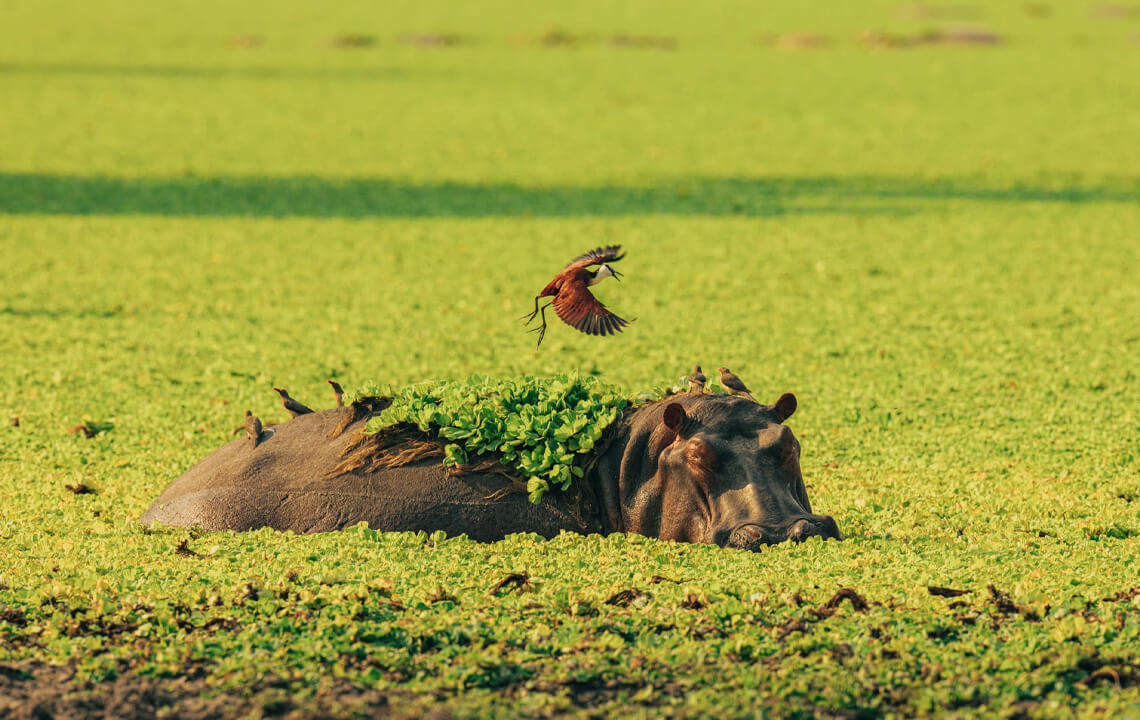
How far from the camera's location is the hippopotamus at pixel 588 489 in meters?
4.79

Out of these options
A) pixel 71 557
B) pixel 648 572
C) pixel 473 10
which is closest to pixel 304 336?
pixel 71 557

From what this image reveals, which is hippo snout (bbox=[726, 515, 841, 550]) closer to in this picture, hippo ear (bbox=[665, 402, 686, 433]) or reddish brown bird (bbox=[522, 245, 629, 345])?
hippo ear (bbox=[665, 402, 686, 433])

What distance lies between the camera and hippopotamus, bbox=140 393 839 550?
15.7ft

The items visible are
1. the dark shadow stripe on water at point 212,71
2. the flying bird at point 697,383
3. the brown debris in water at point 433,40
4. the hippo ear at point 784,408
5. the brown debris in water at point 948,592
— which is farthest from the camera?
the brown debris in water at point 433,40

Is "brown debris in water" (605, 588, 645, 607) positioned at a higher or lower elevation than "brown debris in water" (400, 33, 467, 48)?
lower

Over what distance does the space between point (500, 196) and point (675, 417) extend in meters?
10.0

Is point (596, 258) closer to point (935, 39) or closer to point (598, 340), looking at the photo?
point (598, 340)

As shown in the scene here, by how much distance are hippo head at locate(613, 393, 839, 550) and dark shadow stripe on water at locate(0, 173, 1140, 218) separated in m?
8.79

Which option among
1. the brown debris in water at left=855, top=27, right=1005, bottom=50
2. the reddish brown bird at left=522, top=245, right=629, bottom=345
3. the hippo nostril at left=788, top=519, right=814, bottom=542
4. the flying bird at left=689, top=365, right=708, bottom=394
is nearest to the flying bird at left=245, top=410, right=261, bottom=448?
the reddish brown bird at left=522, top=245, right=629, bottom=345

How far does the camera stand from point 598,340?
30.3 feet

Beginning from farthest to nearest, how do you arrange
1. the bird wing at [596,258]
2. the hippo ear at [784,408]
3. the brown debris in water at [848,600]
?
the hippo ear at [784,408] → the bird wing at [596,258] → the brown debris in water at [848,600]

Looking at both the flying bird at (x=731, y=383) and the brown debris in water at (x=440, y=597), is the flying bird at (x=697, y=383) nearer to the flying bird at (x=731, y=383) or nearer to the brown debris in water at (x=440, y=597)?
the flying bird at (x=731, y=383)

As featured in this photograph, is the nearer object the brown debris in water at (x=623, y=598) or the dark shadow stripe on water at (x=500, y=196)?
the brown debris in water at (x=623, y=598)

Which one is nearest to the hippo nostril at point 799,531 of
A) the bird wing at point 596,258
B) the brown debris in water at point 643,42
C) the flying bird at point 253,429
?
the bird wing at point 596,258
